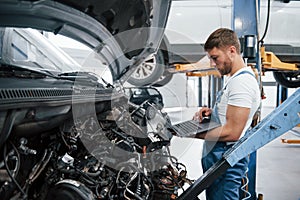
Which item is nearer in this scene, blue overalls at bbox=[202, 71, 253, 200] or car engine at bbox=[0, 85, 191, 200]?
car engine at bbox=[0, 85, 191, 200]

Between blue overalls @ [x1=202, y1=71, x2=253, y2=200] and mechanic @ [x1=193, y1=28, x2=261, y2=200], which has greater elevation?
mechanic @ [x1=193, y1=28, x2=261, y2=200]

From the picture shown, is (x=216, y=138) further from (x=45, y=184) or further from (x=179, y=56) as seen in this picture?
(x=179, y=56)

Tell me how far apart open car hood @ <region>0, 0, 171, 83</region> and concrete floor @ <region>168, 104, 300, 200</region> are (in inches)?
36.6

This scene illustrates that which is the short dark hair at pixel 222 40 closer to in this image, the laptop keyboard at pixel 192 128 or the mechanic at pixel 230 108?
the mechanic at pixel 230 108

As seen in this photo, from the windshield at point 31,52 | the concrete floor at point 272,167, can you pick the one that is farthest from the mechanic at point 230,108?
the windshield at point 31,52

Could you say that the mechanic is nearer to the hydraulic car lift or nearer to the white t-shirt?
the white t-shirt

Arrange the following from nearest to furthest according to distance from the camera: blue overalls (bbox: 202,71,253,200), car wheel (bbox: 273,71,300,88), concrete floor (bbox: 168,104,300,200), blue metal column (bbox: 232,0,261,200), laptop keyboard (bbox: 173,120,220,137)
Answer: laptop keyboard (bbox: 173,120,220,137)
blue overalls (bbox: 202,71,253,200)
blue metal column (bbox: 232,0,261,200)
concrete floor (bbox: 168,104,300,200)
car wheel (bbox: 273,71,300,88)

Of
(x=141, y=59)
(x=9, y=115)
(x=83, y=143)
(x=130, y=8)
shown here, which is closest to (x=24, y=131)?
(x=9, y=115)

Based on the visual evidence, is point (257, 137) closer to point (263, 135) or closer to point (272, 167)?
point (263, 135)

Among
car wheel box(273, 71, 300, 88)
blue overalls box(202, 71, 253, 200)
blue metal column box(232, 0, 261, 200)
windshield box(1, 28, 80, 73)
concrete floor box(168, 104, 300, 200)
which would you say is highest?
blue metal column box(232, 0, 261, 200)

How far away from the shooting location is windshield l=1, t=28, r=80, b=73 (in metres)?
1.85

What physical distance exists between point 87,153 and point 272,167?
8.73 ft

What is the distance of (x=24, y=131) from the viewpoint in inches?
38.5

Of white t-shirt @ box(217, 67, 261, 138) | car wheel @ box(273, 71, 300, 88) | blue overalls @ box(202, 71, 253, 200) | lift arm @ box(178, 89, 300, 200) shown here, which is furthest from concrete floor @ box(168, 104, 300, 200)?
lift arm @ box(178, 89, 300, 200)
